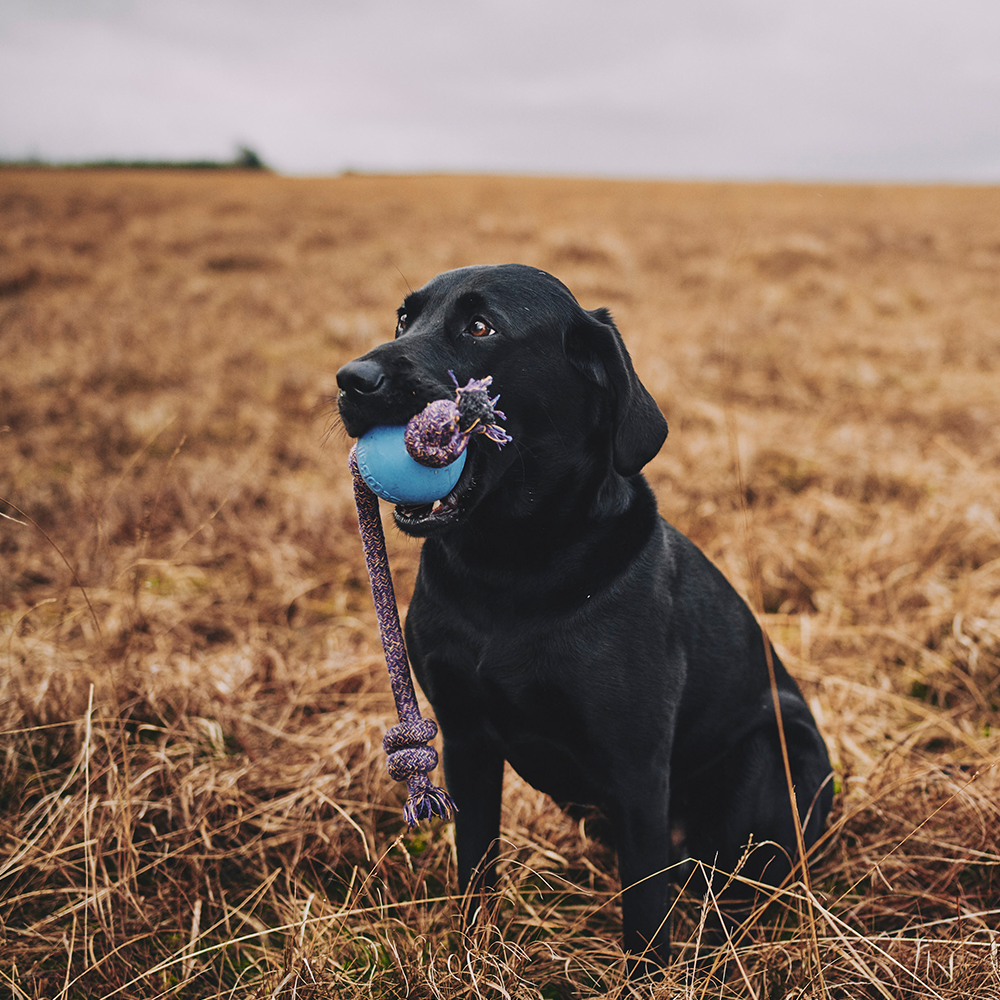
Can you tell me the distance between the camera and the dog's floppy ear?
1.65 metres

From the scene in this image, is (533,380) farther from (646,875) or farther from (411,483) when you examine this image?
(646,875)

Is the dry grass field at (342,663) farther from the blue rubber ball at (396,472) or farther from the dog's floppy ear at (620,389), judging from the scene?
the blue rubber ball at (396,472)

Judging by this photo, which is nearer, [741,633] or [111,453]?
[741,633]

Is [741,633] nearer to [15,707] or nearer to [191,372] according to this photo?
[15,707]

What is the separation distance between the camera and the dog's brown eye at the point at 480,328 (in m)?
1.69

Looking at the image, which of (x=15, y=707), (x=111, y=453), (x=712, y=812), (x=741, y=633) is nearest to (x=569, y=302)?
(x=741, y=633)

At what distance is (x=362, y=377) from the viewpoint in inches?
56.2

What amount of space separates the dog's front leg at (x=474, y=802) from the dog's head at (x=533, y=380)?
60 centimetres

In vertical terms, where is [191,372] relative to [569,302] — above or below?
below

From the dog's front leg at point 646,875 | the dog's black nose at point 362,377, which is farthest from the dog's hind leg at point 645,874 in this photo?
the dog's black nose at point 362,377

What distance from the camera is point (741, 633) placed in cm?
205

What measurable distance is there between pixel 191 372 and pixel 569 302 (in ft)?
21.8

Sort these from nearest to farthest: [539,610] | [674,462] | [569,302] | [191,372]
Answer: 1. [539,610]
2. [569,302]
3. [674,462]
4. [191,372]

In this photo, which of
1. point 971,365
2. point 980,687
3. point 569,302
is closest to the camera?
point 569,302
